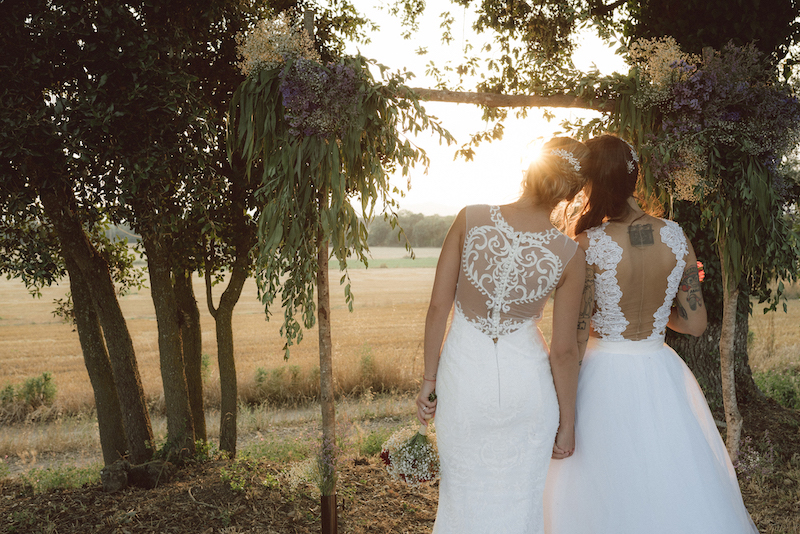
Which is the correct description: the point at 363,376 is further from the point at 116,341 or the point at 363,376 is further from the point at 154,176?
the point at 154,176

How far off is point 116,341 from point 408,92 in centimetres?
319

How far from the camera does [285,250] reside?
3.11m

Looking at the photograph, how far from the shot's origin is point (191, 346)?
16.0 feet

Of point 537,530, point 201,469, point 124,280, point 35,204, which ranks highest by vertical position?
point 35,204

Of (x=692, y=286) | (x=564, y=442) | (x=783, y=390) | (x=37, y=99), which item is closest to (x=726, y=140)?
(x=692, y=286)

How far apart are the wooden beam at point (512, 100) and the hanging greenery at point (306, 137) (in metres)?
0.70

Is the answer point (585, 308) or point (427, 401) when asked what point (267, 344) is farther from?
point (585, 308)

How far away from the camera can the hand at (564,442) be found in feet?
8.14

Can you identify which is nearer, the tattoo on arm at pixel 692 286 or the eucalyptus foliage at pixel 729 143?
the tattoo on arm at pixel 692 286

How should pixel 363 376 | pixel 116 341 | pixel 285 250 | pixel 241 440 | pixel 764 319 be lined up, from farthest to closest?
pixel 764 319, pixel 363 376, pixel 241 440, pixel 116 341, pixel 285 250

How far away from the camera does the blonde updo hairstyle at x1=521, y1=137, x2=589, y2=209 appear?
2266mm

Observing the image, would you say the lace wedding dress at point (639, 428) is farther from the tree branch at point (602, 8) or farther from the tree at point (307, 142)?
the tree branch at point (602, 8)

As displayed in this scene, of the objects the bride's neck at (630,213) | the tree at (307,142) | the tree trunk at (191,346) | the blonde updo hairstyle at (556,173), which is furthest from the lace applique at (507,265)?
the tree trunk at (191,346)

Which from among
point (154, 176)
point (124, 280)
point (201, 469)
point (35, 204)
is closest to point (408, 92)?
point (154, 176)
